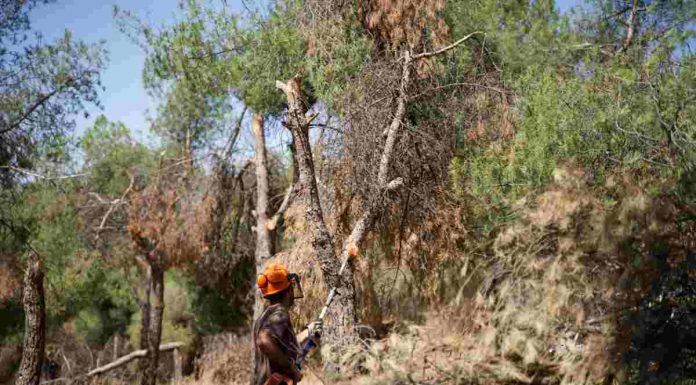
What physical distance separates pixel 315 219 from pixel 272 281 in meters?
3.99

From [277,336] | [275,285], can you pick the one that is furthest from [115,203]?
[277,336]

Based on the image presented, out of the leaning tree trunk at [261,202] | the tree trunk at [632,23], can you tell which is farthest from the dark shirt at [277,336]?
the leaning tree trunk at [261,202]

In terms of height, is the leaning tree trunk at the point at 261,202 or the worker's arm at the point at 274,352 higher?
the leaning tree trunk at the point at 261,202

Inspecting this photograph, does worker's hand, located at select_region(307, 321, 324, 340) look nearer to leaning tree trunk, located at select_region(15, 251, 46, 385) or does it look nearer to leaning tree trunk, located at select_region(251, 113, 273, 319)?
leaning tree trunk, located at select_region(15, 251, 46, 385)

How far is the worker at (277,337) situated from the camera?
473cm

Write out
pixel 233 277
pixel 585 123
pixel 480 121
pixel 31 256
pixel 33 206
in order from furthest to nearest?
pixel 33 206, pixel 233 277, pixel 480 121, pixel 31 256, pixel 585 123

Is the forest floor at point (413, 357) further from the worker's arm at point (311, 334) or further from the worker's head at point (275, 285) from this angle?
the worker's head at point (275, 285)

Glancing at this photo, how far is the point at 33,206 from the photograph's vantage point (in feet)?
72.5

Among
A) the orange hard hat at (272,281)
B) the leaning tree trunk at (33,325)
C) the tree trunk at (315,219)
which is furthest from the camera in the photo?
the tree trunk at (315,219)

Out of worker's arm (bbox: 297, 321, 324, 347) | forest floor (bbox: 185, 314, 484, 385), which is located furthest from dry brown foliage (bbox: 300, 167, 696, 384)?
worker's arm (bbox: 297, 321, 324, 347)

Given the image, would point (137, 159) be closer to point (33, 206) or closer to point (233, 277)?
point (33, 206)

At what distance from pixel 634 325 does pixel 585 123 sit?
12.5ft

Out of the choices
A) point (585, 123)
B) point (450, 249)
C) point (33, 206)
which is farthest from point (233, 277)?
point (585, 123)

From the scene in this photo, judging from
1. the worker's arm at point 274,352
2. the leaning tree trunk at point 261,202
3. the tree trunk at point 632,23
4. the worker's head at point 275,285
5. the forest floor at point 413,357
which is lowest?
the forest floor at point 413,357
